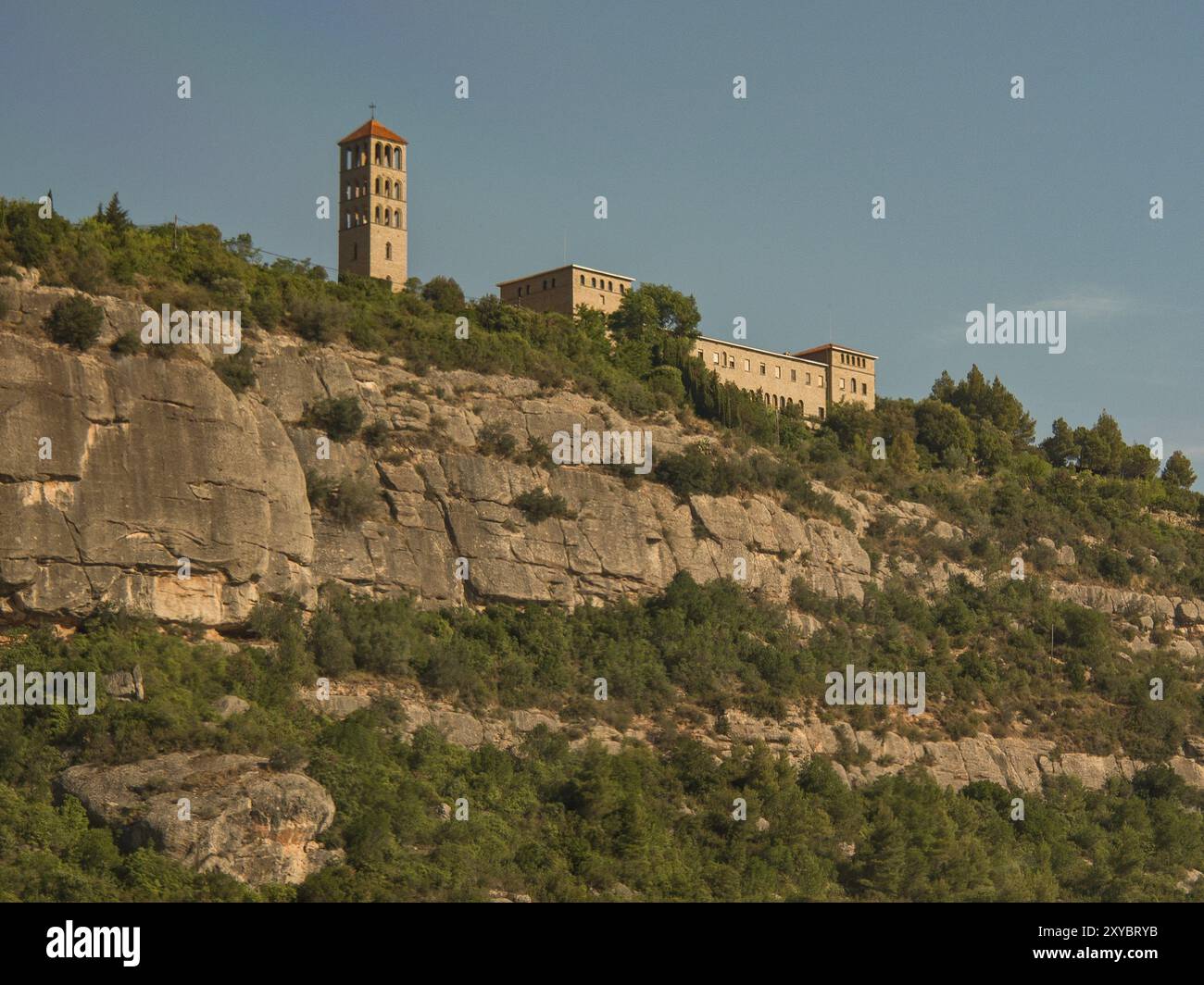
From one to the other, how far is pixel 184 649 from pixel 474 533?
1188 cm

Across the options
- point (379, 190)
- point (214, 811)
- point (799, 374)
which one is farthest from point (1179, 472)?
point (214, 811)

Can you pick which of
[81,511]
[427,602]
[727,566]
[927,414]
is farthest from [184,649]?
[927,414]

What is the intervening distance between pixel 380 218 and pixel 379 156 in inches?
132

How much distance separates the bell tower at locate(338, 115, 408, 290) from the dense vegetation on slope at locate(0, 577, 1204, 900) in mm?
21327

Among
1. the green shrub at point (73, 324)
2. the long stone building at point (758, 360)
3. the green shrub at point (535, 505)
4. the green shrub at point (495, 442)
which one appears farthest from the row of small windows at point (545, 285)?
the green shrub at point (73, 324)

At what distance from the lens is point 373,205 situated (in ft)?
249

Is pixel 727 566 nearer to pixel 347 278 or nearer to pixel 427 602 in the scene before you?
pixel 427 602

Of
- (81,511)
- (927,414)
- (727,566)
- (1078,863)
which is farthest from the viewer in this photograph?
(927,414)

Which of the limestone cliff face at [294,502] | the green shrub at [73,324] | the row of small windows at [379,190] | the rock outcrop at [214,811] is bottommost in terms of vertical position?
the rock outcrop at [214,811]

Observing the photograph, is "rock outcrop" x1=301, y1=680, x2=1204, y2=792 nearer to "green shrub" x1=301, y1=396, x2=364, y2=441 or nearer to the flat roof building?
"green shrub" x1=301, y1=396, x2=364, y2=441

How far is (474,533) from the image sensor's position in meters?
57.2

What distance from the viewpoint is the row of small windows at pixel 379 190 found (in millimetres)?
76562

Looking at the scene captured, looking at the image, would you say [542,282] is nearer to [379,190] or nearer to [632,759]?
[379,190]

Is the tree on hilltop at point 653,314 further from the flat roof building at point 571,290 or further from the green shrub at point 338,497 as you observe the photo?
the green shrub at point 338,497
